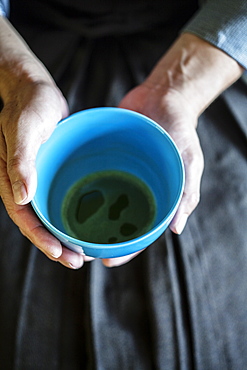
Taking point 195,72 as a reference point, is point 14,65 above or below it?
below

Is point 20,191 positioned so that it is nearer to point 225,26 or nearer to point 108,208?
point 108,208

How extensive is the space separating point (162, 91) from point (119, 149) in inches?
5.9

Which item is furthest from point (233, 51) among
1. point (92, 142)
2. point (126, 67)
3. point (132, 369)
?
point (132, 369)

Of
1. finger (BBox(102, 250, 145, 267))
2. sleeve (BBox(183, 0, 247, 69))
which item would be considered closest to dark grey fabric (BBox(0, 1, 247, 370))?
finger (BBox(102, 250, 145, 267))

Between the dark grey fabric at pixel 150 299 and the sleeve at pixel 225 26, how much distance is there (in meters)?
0.16

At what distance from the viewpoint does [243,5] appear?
761mm

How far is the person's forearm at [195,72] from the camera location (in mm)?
791

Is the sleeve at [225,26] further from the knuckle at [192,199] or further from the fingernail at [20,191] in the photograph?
the fingernail at [20,191]

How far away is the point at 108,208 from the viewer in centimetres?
75

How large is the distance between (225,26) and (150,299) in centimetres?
52

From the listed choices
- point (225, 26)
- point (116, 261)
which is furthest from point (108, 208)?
point (225, 26)

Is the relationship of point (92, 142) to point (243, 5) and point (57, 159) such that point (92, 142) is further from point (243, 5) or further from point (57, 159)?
point (243, 5)

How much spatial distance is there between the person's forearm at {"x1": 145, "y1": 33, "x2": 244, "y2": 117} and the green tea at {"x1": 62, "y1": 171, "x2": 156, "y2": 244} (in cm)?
20

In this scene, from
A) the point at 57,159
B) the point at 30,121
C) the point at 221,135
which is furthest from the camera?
the point at 221,135
